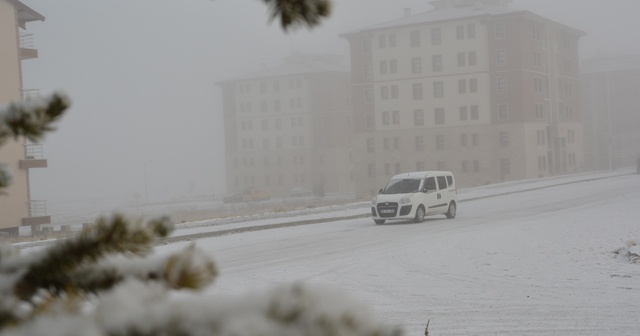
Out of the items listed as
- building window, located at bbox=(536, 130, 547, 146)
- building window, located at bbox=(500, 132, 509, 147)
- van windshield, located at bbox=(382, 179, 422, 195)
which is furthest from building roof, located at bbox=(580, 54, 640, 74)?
van windshield, located at bbox=(382, 179, 422, 195)

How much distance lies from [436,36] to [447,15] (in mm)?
2772

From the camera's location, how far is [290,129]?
132625 millimetres

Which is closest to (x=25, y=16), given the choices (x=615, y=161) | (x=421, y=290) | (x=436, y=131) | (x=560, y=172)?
(x=421, y=290)

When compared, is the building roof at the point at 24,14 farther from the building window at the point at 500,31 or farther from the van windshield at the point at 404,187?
the building window at the point at 500,31

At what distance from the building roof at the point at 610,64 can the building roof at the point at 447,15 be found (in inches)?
1248

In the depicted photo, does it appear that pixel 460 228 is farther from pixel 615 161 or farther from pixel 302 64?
pixel 302 64

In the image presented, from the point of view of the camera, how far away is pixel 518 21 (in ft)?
302

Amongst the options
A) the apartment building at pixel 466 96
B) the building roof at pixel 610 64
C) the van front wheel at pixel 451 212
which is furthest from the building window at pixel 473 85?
the van front wheel at pixel 451 212

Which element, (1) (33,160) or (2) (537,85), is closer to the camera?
(1) (33,160)

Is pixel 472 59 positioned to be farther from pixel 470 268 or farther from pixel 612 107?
pixel 470 268

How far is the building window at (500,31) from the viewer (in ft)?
307

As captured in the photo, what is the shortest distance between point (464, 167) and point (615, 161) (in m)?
37.5

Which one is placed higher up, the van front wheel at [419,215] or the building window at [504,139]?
the building window at [504,139]

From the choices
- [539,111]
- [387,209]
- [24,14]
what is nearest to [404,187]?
[387,209]
